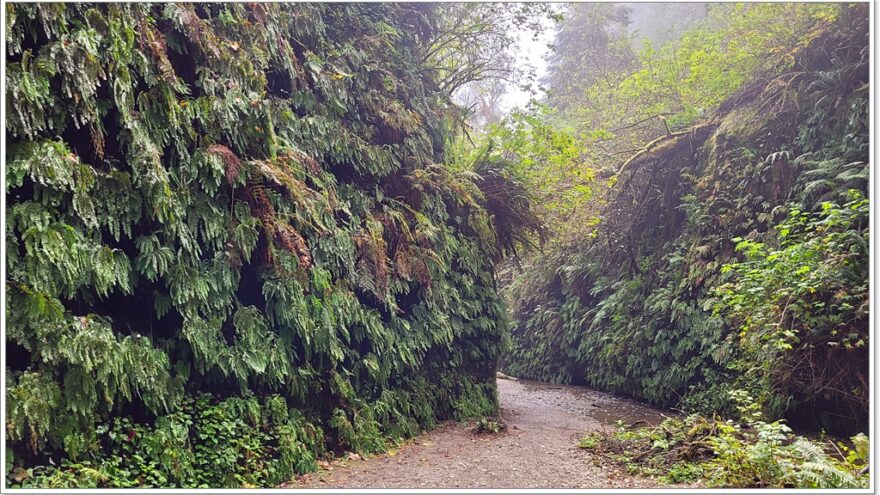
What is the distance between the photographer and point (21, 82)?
4074 mm

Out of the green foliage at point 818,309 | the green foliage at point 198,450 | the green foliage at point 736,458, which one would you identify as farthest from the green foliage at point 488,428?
the green foliage at point 818,309

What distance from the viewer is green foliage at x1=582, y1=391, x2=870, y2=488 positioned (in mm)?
4809

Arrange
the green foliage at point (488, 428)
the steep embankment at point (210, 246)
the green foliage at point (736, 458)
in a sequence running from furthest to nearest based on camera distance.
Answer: the green foliage at point (488, 428)
the green foliage at point (736, 458)
the steep embankment at point (210, 246)

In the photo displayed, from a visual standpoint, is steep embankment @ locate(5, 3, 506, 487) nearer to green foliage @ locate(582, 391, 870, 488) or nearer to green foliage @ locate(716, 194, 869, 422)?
green foliage @ locate(582, 391, 870, 488)

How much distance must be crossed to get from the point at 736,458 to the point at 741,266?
12.5ft

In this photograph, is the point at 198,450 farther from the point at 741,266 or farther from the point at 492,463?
the point at 741,266

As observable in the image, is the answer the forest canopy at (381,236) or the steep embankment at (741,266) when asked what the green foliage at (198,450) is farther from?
the steep embankment at (741,266)

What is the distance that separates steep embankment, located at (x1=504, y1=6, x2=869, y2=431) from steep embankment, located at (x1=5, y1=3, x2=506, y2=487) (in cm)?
529

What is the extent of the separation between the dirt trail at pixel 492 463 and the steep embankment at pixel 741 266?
280 centimetres

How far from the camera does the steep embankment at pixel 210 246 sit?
4.23m

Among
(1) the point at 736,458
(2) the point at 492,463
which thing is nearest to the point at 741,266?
(1) the point at 736,458

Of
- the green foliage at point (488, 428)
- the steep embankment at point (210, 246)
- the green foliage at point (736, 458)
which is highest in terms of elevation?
the steep embankment at point (210, 246)

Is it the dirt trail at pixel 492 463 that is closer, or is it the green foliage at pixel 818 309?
the dirt trail at pixel 492 463

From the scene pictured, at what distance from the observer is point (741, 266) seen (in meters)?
8.30
